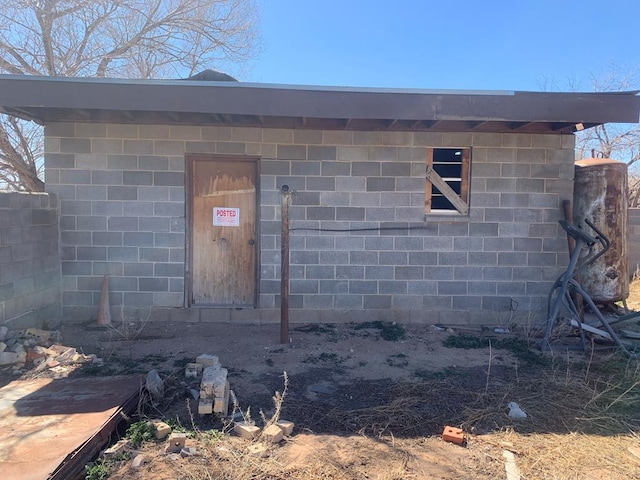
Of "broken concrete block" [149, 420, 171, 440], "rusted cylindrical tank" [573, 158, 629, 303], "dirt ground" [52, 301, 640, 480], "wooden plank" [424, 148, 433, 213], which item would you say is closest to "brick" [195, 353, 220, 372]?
"dirt ground" [52, 301, 640, 480]

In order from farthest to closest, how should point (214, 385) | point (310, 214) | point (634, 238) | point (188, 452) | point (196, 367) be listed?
point (634, 238), point (310, 214), point (196, 367), point (214, 385), point (188, 452)

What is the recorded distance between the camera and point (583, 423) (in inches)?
148

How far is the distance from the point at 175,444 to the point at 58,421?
3.12ft

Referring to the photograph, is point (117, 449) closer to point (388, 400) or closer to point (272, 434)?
point (272, 434)

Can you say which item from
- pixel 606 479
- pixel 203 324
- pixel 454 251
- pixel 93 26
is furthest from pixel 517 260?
pixel 93 26

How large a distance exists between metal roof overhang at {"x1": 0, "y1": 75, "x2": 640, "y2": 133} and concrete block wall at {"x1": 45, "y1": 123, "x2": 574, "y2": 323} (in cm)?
83

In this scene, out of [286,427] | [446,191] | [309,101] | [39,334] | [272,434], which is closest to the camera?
[272,434]

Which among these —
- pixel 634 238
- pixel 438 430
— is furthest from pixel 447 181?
pixel 634 238

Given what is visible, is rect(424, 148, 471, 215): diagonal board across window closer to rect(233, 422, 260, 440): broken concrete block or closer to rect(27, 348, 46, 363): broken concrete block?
rect(233, 422, 260, 440): broken concrete block

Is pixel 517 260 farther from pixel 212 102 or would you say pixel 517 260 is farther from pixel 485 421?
pixel 212 102

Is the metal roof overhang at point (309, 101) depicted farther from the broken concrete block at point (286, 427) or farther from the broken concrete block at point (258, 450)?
the broken concrete block at point (258, 450)

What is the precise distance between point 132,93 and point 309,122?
230 centimetres

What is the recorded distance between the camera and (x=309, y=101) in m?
5.61

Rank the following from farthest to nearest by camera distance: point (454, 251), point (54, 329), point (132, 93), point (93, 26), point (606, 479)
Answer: point (93, 26) → point (454, 251) → point (54, 329) → point (132, 93) → point (606, 479)
